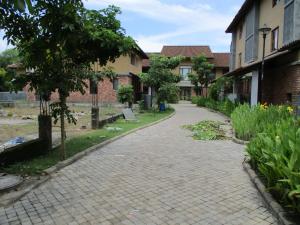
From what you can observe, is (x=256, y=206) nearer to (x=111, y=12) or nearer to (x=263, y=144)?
(x=263, y=144)

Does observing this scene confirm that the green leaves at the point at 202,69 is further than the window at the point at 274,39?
Yes

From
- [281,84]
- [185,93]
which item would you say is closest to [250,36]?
[281,84]

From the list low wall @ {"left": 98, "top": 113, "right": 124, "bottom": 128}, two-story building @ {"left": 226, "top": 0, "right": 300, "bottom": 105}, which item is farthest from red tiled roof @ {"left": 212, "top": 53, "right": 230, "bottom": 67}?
low wall @ {"left": 98, "top": 113, "right": 124, "bottom": 128}

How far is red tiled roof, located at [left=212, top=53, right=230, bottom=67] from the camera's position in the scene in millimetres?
52072

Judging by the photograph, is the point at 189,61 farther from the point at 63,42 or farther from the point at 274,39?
the point at 63,42

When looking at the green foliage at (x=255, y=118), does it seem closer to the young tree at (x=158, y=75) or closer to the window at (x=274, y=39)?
the window at (x=274, y=39)

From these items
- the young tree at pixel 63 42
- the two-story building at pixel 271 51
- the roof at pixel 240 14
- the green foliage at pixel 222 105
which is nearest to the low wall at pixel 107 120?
the young tree at pixel 63 42

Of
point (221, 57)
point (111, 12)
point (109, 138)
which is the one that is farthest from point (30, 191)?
point (221, 57)

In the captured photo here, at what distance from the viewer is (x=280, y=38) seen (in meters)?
19.6

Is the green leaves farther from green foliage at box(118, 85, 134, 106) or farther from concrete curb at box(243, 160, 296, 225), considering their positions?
concrete curb at box(243, 160, 296, 225)

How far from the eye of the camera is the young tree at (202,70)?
41875mm

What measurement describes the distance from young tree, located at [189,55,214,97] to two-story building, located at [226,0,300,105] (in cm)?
1117

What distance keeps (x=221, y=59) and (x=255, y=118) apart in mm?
45091

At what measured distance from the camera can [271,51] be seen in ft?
69.3
